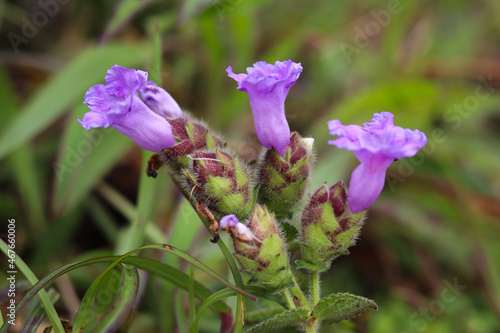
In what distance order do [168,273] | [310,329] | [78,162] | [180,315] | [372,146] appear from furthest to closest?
[78,162] < [180,315] < [168,273] < [310,329] < [372,146]

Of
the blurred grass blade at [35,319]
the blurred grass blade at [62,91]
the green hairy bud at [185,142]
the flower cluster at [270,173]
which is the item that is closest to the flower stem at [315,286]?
the flower cluster at [270,173]

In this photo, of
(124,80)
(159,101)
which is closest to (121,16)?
(159,101)

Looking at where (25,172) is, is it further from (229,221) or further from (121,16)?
(229,221)

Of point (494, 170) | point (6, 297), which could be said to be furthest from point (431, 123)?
point (6, 297)

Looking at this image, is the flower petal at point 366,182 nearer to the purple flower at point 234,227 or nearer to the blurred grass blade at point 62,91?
the purple flower at point 234,227

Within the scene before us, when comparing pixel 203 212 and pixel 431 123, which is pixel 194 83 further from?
pixel 203 212

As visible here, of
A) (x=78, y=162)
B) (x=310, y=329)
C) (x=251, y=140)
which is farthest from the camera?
(x=251, y=140)
